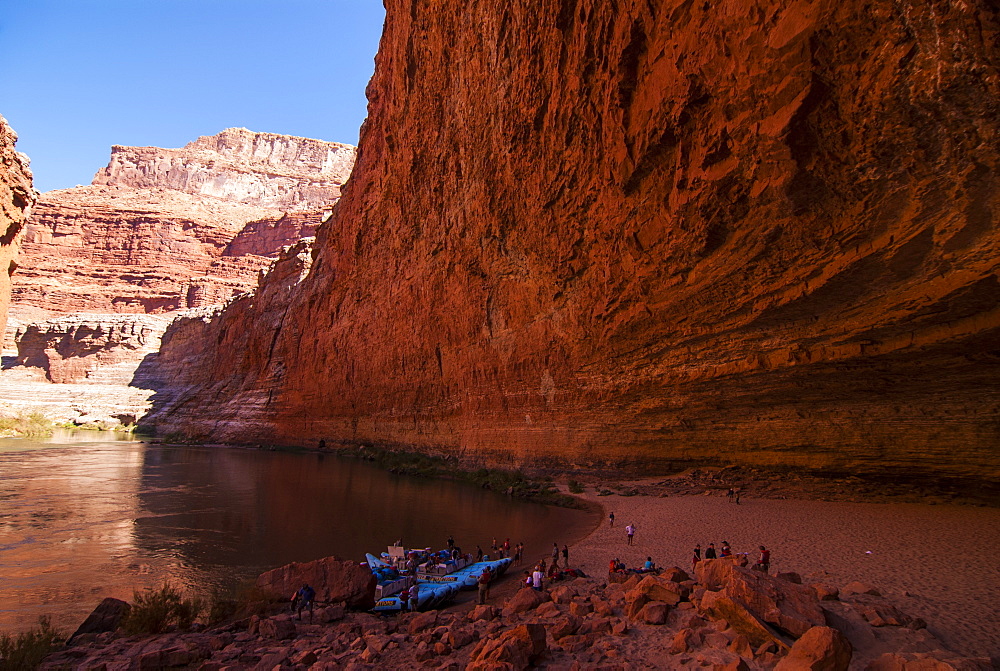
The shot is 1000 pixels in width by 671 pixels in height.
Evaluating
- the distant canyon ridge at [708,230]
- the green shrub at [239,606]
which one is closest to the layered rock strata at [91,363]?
the distant canyon ridge at [708,230]

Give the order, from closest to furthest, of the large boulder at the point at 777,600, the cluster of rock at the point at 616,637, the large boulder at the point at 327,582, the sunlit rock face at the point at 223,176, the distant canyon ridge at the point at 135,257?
the cluster of rock at the point at 616,637 < the large boulder at the point at 777,600 < the large boulder at the point at 327,582 < the distant canyon ridge at the point at 135,257 < the sunlit rock face at the point at 223,176

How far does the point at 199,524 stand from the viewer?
50.3 ft

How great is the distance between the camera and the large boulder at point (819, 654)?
398 centimetres

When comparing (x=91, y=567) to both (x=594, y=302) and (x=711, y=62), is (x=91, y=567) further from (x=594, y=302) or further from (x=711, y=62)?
(x=711, y=62)

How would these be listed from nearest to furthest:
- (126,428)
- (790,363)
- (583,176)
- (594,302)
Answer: (790,363) → (583,176) → (594,302) → (126,428)

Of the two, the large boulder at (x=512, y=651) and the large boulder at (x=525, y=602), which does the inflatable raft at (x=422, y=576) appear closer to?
the large boulder at (x=525, y=602)

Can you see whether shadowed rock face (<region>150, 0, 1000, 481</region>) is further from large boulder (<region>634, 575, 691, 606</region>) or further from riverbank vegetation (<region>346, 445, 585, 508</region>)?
large boulder (<region>634, 575, 691, 606</region>)

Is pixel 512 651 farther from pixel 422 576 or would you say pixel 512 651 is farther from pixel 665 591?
pixel 422 576

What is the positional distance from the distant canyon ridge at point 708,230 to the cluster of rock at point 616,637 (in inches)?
232

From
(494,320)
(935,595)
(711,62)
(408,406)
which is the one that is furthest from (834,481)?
(408,406)

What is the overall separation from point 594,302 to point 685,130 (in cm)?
653

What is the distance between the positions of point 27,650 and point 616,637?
269 inches

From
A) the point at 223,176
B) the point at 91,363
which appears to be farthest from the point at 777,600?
the point at 223,176

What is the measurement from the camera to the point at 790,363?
12055 millimetres
